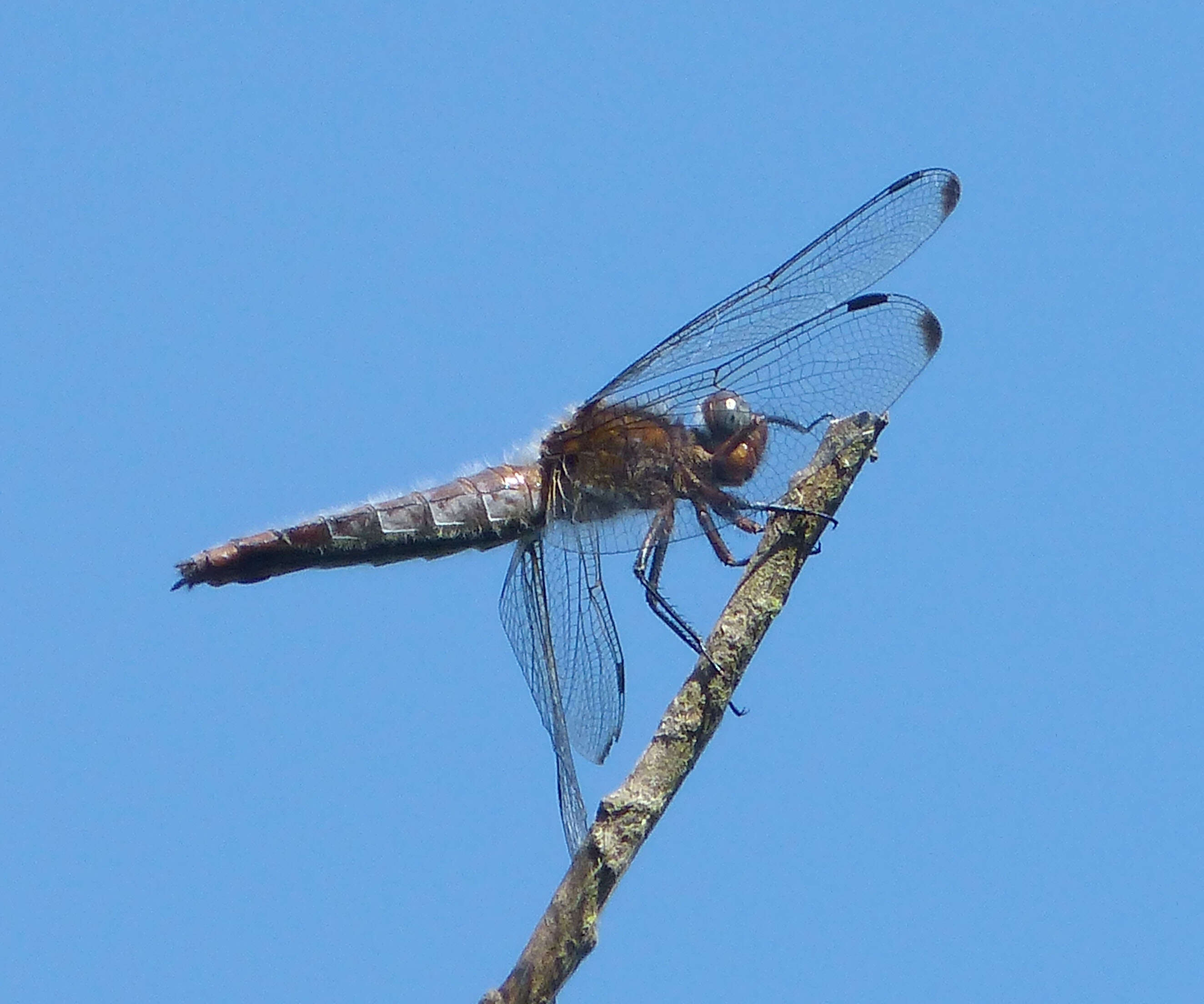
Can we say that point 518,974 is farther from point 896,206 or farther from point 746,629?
point 896,206

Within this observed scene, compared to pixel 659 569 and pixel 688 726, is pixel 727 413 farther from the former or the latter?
pixel 688 726

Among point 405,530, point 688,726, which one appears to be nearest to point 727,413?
point 405,530

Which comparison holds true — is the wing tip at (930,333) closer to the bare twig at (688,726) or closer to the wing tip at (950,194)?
the wing tip at (950,194)

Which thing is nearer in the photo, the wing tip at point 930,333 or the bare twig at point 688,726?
the bare twig at point 688,726

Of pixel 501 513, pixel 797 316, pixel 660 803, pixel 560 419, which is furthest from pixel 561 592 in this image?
pixel 660 803

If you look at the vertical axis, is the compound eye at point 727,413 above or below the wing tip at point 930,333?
below

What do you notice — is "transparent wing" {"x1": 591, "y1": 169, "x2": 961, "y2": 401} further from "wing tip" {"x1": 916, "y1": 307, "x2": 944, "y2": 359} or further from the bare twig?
the bare twig

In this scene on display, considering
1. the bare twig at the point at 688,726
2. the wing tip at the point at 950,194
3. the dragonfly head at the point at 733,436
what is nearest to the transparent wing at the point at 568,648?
the dragonfly head at the point at 733,436

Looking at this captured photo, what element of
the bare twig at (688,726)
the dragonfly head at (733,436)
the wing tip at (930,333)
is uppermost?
the wing tip at (930,333)
